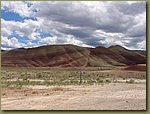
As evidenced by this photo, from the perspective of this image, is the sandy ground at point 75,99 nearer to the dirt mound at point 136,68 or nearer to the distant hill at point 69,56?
the dirt mound at point 136,68

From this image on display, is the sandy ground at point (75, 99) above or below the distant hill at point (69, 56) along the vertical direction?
below

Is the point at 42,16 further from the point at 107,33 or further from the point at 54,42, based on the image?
the point at 107,33

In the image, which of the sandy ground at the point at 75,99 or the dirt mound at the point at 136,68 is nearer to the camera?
the sandy ground at the point at 75,99

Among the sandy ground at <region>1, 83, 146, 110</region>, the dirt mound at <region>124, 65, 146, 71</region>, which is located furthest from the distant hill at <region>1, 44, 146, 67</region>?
the sandy ground at <region>1, 83, 146, 110</region>

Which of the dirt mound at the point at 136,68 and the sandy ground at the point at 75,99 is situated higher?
the dirt mound at the point at 136,68

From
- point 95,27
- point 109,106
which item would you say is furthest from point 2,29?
point 109,106

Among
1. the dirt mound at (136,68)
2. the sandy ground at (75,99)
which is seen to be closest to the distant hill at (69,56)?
the dirt mound at (136,68)

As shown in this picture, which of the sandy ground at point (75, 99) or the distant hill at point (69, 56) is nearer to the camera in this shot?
the sandy ground at point (75, 99)

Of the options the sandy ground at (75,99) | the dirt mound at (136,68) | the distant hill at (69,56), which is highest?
the distant hill at (69,56)
